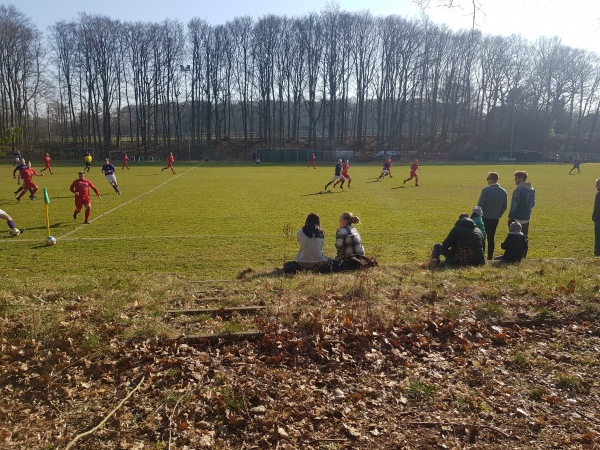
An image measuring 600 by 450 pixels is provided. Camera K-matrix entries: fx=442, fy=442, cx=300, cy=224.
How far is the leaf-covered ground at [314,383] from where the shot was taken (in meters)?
3.01

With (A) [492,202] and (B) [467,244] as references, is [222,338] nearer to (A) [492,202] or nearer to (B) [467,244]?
(B) [467,244]

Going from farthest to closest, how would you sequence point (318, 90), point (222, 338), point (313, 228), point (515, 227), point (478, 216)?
point (318, 90), point (478, 216), point (515, 227), point (313, 228), point (222, 338)

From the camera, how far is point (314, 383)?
3.67 m

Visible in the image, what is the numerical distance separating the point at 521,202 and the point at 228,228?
8085mm

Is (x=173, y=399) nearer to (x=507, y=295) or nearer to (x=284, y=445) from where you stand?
(x=284, y=445)

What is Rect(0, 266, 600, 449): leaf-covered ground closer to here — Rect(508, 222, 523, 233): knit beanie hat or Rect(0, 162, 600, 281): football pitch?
Rect(508, 222, 523, 233): knit beanie hat

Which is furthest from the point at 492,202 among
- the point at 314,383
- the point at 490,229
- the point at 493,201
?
the point at 314,383

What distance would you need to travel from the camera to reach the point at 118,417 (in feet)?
10.4

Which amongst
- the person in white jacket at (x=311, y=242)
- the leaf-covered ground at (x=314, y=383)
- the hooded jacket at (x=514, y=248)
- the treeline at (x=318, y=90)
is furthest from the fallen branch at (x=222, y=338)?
the treeline at (x=318, y=90)

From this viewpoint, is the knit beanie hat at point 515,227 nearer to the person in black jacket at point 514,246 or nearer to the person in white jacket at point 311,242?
the person in black jacket at point 514,246

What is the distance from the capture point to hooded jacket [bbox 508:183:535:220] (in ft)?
30.2

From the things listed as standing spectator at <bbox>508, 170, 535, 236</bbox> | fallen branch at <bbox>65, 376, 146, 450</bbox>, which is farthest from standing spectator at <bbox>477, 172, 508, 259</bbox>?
fallen branch at <bbox>65, 376, 146, 450</bbox>

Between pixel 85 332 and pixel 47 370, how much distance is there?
1.94ft

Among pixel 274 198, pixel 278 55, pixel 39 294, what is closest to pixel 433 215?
pixel 274 198
